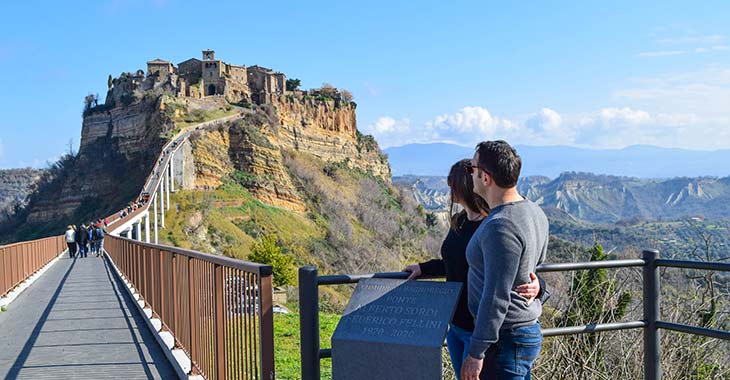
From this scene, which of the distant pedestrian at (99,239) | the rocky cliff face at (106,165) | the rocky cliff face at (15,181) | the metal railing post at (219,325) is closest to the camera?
the metal railing post at (219,325)

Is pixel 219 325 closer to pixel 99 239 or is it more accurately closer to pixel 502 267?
pixel 502 267

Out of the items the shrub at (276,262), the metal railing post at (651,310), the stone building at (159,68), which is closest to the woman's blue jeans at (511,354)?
the metal railing post at (651,310)

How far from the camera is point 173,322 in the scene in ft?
24.9

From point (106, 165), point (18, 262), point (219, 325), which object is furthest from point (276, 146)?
point (219, 325)

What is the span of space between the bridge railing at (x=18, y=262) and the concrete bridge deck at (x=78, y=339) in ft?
1.66

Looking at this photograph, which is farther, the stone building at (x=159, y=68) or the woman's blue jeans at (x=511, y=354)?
the stone building at (x=159, y=68)

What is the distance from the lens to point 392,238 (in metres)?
72.8

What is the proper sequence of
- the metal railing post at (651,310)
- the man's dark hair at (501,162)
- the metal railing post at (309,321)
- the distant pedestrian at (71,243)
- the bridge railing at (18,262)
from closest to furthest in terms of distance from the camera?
the man's dark hair at (501,162) < the metal railing post at (309,321) < the metal railing post at (651,310) < the bridge railing at (18,262) < the distant pedestrian at (71,243)

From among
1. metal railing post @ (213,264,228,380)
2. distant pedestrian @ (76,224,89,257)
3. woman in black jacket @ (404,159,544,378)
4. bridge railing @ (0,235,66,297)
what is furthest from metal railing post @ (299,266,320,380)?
distant pedestrian @ (76,224,89,257)

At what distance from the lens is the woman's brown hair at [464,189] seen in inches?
155

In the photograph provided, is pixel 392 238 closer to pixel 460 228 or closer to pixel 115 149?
pixel 115 149

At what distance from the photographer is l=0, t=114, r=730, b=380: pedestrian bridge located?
4176 millimetres

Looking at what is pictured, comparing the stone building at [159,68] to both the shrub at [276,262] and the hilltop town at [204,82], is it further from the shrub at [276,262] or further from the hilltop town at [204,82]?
the shrub at [276,262]

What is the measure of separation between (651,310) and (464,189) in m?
1.83
